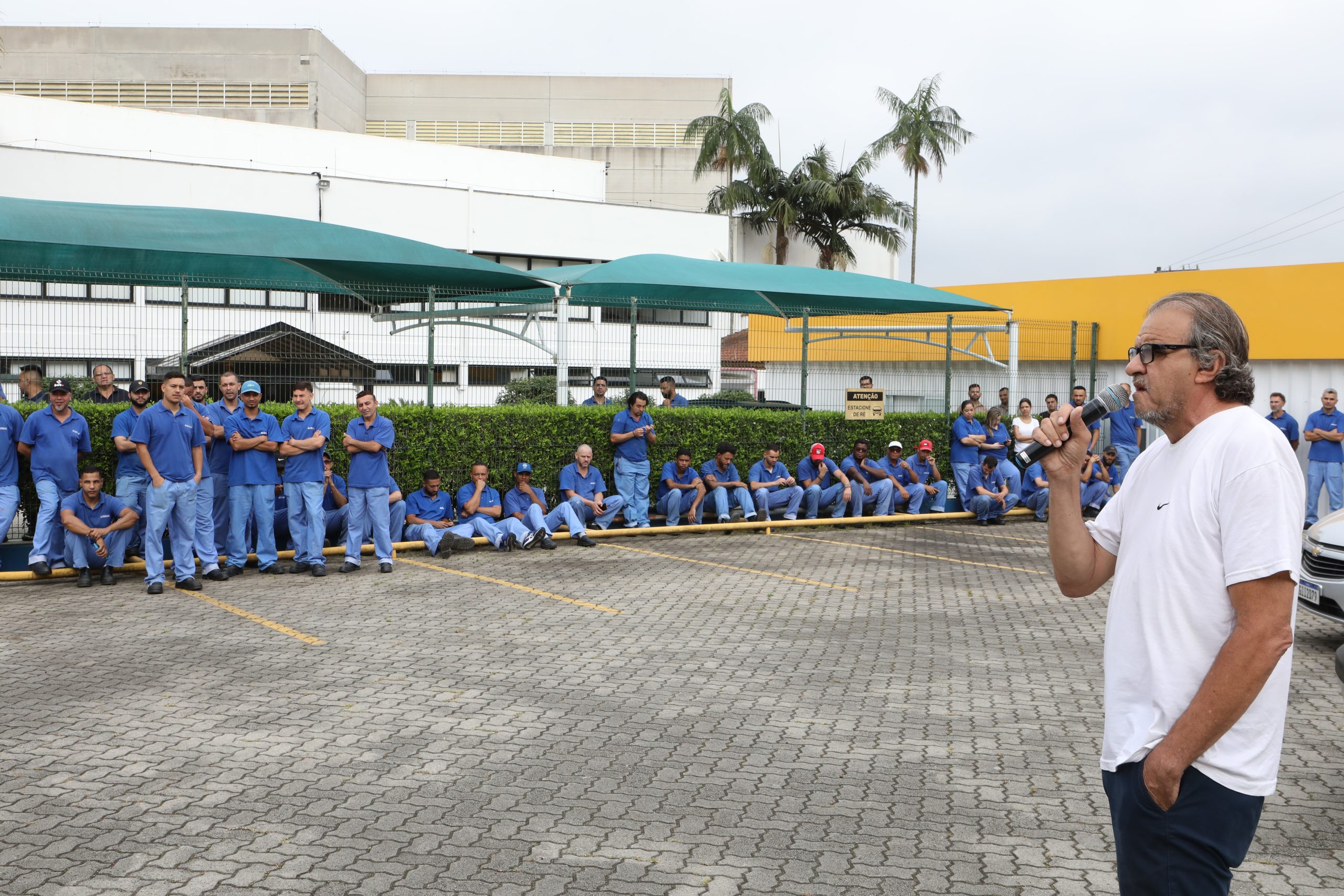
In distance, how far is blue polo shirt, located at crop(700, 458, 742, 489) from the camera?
15.8m

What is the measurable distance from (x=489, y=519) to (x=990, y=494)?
770 cm

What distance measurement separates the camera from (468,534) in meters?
13.1

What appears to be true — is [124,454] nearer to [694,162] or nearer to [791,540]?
[791,540]

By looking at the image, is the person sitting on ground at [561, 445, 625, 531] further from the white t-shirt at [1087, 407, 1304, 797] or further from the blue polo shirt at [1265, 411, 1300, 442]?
the white t-shirt at [1087, 407, 1304, 797]

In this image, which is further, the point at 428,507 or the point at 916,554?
the point at 916,554

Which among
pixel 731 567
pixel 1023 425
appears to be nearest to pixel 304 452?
pixel 731 567

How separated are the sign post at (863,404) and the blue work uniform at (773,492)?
6.54ft

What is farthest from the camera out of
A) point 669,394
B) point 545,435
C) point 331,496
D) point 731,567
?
point 669,394

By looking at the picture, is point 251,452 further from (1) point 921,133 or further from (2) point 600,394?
(1) point 921,133

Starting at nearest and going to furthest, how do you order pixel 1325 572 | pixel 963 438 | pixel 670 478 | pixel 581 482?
pixel 1325 572 → pixel 581 482 → pixel 670 478 → pixel 963 438

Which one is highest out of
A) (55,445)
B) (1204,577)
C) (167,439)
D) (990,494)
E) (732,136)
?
(732,136)

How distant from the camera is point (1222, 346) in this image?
102 inches

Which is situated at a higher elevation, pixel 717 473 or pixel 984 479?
pixel 717 473

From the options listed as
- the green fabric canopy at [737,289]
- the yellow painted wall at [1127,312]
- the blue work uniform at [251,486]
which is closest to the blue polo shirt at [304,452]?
the blue work uniform at [251,486]
